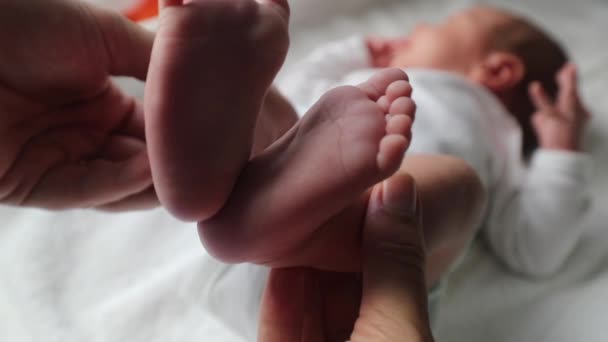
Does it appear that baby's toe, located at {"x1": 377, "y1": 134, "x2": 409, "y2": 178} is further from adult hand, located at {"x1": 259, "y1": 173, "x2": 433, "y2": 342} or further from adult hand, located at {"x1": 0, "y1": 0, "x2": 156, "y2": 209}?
adult hand, located at {"x1": 0, "y1": 0, "x2": 156, "y2": 209}

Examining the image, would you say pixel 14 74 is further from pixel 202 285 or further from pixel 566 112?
pixel 566 112

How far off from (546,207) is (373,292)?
1.66 ft

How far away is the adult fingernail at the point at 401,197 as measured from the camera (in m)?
0.46

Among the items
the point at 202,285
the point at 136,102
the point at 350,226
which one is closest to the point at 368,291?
the point at 350,226

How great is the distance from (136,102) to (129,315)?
0.83 feet

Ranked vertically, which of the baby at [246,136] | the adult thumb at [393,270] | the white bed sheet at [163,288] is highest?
the baby at [246,136]

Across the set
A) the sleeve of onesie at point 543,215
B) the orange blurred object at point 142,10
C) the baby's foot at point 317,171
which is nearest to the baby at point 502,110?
the sleeve of onesie at point 543,215

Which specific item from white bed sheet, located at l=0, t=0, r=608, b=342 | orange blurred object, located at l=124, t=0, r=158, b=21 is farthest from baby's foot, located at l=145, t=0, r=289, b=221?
orange blurred object, located at l=124, t=0, r=158, b=21

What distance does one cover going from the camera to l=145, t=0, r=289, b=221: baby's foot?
1.24ft

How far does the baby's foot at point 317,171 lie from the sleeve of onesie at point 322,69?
34cm

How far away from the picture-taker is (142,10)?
862mm

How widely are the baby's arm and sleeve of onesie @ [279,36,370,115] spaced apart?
301 millimetres

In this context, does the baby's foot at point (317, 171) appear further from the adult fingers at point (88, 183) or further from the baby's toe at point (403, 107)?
Result: the adult fingers at point (88, 183)

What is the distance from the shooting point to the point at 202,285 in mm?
633
